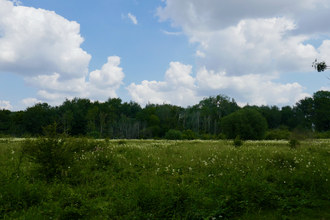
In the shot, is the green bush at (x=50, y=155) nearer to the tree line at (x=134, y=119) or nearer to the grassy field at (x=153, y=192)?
the grassy field at (x=153, y=192)

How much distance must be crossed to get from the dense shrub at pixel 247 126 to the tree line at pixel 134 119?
17.1 m

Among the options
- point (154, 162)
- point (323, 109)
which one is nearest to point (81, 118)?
point (154, 162)

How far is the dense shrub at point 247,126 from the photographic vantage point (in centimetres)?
3712

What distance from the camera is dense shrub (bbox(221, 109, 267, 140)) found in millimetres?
37125

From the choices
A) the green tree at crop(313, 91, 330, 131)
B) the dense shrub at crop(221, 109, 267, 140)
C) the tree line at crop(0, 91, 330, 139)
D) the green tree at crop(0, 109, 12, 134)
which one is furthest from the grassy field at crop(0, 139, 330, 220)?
the green tree at crop(313, 91, 330, 131)

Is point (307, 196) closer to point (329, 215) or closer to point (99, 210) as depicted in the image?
point (329, 215)

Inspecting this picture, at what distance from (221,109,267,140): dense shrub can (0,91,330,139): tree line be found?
17097mm

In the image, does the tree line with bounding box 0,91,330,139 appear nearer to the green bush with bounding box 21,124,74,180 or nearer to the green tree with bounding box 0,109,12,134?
the green tree with bounding box 0,109,12,134

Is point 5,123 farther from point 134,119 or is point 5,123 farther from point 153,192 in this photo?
point 153,192

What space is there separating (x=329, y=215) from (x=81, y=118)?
7630 cm

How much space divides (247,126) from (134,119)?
5064cm

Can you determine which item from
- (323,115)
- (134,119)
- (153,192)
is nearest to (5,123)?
(134,119)

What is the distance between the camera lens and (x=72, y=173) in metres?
8.49

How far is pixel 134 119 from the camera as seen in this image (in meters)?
79.4
